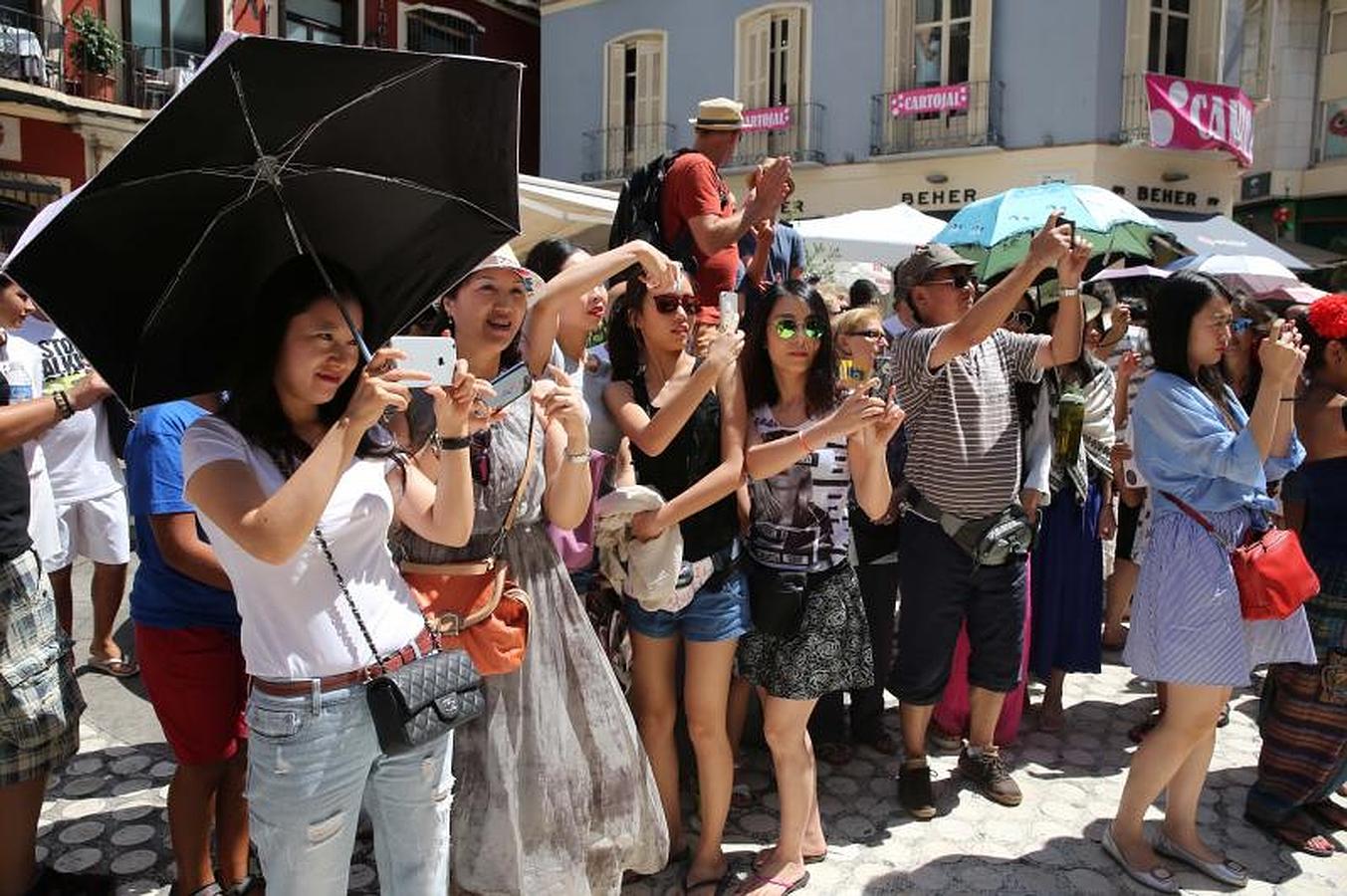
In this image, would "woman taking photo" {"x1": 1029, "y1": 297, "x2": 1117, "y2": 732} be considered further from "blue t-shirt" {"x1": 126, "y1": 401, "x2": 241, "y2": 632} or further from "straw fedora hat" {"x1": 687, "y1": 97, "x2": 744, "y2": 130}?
"blue t-shirt" {"x1": 126, "y1": 401, "x2": 241, "y2": 632}

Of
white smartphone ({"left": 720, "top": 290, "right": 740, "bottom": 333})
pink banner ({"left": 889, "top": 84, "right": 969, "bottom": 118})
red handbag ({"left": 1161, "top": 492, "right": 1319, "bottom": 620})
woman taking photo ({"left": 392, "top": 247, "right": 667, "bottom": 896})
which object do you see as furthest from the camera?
pink banner ({"left": 889, "top": 84, "right": 969, "bottom": 118})

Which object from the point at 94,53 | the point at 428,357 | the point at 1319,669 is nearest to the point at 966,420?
the point at 1319,669

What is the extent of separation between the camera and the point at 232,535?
187 cm

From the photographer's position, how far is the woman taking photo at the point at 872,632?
4129mm

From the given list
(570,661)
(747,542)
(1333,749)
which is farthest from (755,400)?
(1333,749)

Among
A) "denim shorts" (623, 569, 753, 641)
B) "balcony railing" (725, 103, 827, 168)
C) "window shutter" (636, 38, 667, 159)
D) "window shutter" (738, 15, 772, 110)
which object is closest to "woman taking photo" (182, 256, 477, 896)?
"denim shorts" (623, 569, 753, 641)

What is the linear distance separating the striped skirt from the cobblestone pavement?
722mm

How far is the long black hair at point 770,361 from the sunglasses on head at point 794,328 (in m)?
0.03

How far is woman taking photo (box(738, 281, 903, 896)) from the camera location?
3.05m

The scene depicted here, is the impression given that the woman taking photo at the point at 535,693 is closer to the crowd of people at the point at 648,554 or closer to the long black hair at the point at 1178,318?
the crowd of people at the point at 648,554

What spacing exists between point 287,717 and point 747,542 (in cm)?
163

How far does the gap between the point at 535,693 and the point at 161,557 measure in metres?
1.14

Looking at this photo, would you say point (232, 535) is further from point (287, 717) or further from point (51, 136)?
point (51, 136)

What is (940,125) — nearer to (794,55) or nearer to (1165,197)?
(794,55)
